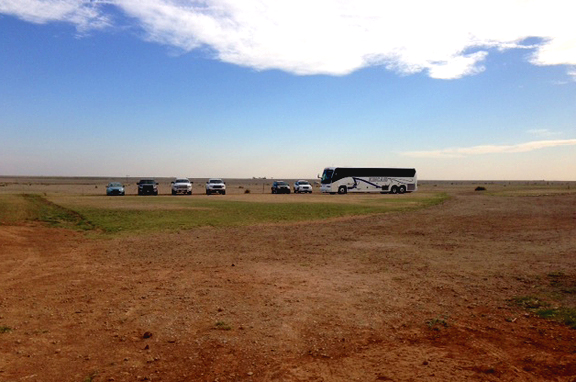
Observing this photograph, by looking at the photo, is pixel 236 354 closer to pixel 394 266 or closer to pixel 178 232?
pixel 394 266

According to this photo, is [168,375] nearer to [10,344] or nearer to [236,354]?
[236,354]

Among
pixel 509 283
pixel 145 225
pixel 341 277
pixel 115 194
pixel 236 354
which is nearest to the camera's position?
pixel 236 354

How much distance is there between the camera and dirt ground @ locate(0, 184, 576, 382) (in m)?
6.07

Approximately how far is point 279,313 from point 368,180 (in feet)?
206

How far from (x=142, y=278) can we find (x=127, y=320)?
133 inches

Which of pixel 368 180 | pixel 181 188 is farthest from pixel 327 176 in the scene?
pixel 181 188

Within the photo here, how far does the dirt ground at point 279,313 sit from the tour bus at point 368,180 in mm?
51126

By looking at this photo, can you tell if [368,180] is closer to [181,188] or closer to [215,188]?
[215,188]

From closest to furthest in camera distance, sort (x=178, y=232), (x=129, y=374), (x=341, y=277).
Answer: (x=129, y=374), (x=341, y=277), (x=178, y=232)

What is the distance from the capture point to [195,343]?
6.90m

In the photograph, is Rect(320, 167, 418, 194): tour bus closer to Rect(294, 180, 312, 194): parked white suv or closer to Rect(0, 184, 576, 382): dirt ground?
Rect(294, 180, 312, 194): parked white suv

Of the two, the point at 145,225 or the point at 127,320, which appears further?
the point at 145,225

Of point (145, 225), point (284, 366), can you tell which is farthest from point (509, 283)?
point (145, 225)

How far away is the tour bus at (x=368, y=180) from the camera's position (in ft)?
222
